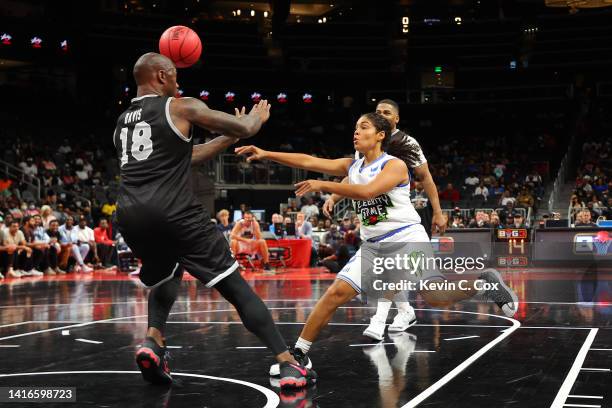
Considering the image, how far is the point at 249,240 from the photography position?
1745 cm

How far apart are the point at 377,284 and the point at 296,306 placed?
3.90 m

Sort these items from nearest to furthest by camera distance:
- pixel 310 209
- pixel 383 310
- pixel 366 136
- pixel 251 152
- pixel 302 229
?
pixel 251 152
pixel 366 136
pixel 383 310
pixel 302 229
pixel 310 209

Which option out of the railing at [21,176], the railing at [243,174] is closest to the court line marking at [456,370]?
the railing at [21,176]

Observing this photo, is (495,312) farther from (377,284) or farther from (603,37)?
(603,37)

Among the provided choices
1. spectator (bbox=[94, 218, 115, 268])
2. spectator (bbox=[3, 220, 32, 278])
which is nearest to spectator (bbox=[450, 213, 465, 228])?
spectator (bbox=[94, 218, 115, 268])

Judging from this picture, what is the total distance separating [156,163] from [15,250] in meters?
13.6

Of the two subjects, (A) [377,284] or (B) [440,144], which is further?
(B) [440,144]

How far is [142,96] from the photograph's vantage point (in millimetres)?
4949

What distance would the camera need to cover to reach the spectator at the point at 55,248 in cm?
1828

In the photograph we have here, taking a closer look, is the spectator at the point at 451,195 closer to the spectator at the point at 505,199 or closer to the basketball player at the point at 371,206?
the spectator at the point at 505,199

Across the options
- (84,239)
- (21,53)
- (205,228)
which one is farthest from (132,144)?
(21,53)

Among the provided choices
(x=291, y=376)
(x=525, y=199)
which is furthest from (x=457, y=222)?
(x=291, y=376)

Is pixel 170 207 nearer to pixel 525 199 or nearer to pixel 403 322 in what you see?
pixel 403 322

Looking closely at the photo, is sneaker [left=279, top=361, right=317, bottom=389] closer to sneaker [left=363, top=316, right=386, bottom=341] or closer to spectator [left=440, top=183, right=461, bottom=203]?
sneaker [left=363, top=316, right=386, bottom=341]
